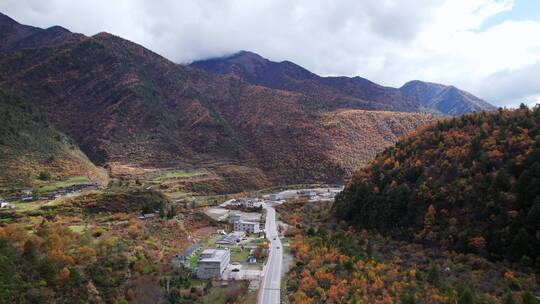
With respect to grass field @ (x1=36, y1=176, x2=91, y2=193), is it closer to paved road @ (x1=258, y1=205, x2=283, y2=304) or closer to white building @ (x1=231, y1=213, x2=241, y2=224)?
white building @ (x1=231, y1=213, x2=241, y2=224)

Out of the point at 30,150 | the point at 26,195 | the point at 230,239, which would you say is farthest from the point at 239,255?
the point at 30,150

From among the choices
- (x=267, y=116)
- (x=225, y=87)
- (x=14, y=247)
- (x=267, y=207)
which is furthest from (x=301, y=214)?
(x=225, y=87)

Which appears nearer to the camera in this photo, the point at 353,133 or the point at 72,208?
the point at 72,208

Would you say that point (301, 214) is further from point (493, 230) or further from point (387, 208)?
point (493, 230)

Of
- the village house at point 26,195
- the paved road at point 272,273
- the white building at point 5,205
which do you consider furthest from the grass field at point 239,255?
the village house at point 26,195

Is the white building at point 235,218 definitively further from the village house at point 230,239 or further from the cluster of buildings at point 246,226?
the village house at point 230,239

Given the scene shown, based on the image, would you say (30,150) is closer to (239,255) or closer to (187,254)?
(187,254)

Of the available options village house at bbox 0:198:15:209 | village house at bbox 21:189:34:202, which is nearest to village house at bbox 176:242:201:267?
village house at bbox 0:198:15:209
